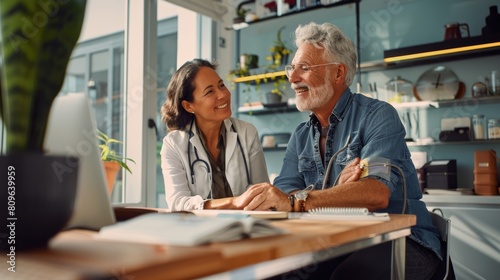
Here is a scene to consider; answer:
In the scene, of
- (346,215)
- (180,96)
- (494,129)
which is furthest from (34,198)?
(494,129)

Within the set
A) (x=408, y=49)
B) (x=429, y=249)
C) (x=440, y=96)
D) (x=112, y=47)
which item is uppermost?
(x=112, y=47)

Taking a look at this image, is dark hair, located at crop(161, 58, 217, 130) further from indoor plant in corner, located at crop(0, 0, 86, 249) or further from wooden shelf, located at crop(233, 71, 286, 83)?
wooden shelf, located at crop(233, 71, 286, 83)

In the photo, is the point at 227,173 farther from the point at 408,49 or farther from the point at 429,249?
the point at 408,49

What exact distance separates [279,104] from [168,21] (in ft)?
4.91

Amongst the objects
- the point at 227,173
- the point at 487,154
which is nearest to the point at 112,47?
the point at 227,173

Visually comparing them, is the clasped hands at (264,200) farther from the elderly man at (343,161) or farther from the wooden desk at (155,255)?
the wooden desk at (155,255)

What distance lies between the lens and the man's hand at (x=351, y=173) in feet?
5.13

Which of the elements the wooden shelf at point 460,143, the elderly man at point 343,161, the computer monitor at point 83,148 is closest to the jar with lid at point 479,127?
the wooden shelf at point 460,143

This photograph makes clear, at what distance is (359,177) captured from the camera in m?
1.56

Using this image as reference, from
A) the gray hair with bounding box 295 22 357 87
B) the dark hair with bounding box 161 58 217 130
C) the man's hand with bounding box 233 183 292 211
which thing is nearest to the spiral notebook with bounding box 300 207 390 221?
the man's hand with bounding box 233 183 292 211

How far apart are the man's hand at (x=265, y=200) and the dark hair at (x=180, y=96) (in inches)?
42.1

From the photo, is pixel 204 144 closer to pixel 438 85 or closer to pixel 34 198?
pixel 34 198

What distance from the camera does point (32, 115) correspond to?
51 cm

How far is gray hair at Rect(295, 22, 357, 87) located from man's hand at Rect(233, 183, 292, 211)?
0.88m
